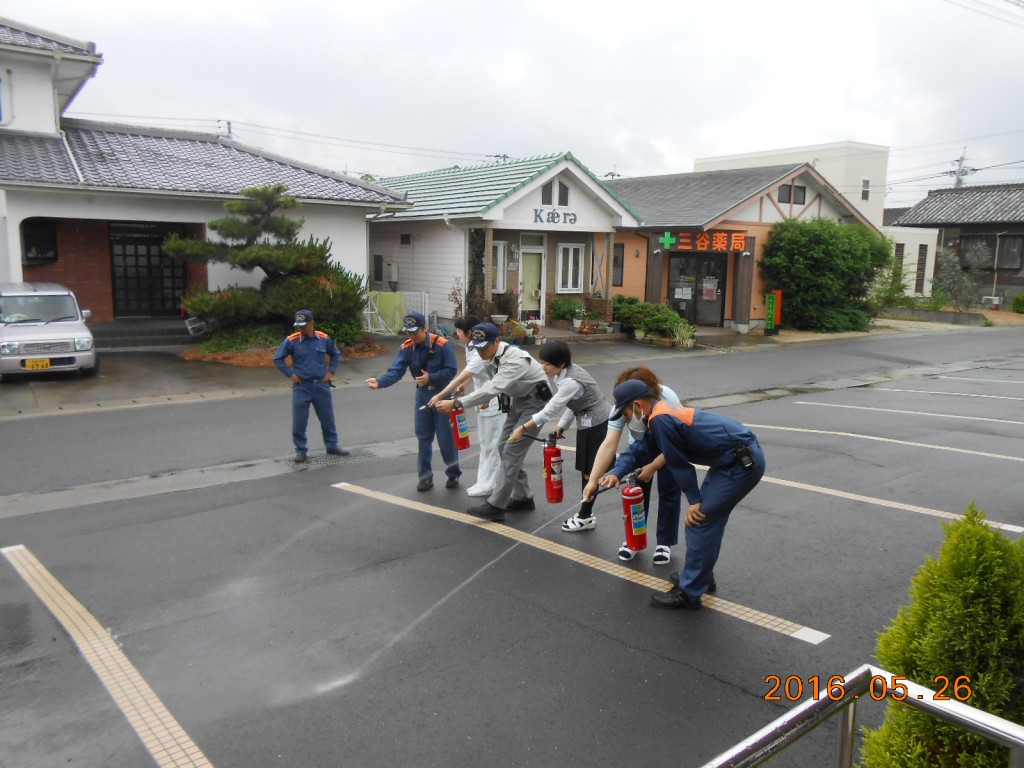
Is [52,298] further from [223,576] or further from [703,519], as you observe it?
[703,519]

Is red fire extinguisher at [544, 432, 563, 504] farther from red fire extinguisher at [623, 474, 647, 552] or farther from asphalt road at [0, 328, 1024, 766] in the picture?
red fire extinguisher at [623, 474, 647, 552]

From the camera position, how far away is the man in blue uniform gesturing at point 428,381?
882 centimetres

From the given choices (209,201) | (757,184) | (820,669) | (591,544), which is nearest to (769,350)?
(757,184)

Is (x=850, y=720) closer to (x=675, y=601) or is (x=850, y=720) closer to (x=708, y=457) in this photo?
(x=708, y=457)

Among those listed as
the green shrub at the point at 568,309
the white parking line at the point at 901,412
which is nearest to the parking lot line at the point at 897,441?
the white parking line at the point at 901,412

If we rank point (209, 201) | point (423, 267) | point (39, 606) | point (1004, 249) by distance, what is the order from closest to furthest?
point (39, 606), point (209, 201), point (423, 267), point (1004, 249)

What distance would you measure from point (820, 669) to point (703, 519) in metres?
1.11

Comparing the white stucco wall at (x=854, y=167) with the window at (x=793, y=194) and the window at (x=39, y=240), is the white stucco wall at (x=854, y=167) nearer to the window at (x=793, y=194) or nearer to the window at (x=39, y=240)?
the window at (x=793, y=194)

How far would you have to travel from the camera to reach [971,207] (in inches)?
1564

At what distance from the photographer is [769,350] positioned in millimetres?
22719

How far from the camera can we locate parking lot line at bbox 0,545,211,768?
166 inches

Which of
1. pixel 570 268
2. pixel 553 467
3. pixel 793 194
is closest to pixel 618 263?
pixel 570 268

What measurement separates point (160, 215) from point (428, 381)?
44.4 ft

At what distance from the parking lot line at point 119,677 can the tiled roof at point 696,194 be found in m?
21.5
